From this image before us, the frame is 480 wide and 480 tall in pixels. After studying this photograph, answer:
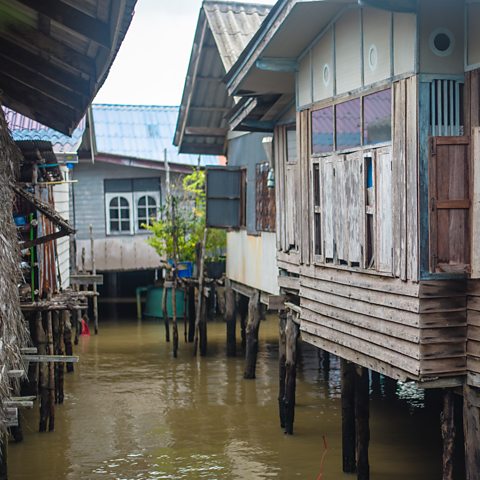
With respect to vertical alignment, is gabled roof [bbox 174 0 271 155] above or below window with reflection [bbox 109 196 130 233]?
above

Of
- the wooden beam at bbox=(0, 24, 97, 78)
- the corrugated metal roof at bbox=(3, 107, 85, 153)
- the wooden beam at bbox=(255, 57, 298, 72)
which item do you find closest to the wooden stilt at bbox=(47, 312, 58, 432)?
the corrugated metal roof at bbox=(3, 107, 85, 153)

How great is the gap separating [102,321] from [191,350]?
5.47m

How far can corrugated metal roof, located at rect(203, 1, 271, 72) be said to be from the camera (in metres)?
16.5

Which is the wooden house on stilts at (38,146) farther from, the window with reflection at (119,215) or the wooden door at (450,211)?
the window with reflection at (119,215)

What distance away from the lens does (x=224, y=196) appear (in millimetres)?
18719

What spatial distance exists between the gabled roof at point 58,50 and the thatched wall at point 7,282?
2.61 feet

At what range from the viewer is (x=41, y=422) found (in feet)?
44.0

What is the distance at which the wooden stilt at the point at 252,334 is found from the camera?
16.8m

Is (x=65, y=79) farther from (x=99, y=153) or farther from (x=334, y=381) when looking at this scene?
(x=99, y=153)

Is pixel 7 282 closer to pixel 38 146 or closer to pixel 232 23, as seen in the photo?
pixel 38 146

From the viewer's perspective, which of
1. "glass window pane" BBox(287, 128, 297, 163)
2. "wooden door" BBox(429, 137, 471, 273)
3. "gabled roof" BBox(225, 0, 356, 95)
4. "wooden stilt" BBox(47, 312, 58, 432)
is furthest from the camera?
"glass window pane" BBox(287, 128, 297, 163)

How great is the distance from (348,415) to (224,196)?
8501 millimetres

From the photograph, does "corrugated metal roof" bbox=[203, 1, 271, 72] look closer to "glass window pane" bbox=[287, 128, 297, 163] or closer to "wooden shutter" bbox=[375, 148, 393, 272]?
"glass window pane" bbox=[287, 128, 297, 163]

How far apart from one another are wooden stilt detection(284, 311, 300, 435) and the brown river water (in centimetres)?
26
